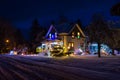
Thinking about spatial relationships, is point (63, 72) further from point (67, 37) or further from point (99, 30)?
point (67, 37)

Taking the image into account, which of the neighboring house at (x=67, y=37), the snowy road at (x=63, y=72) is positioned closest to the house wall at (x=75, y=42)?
the neighboring house at (x=67, y=37)

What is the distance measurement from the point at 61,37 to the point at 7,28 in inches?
1541

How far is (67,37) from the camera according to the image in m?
75.3

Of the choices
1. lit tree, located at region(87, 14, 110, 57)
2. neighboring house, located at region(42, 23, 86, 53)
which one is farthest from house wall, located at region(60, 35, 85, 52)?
lit tree, located at region(87, 14, 110, 57)

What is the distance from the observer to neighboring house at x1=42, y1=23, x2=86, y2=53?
75.0 meters

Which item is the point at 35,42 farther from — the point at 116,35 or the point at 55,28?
the point at 116,35

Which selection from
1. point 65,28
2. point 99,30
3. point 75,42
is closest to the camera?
point 99,30

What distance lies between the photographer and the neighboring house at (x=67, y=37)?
7500 centimetres

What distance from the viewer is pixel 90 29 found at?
53.8 metres

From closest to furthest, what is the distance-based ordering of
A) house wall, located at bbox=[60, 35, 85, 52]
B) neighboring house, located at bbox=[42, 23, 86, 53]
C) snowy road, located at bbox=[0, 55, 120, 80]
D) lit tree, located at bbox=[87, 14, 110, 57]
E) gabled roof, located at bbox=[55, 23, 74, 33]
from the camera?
snowy road, located at bbox=[0, 55, 120, 80] < lit tree, located at bbox=[87, 14, 110, 57] < house wall, located at bbox=[60, 35, 85, 52] < neighboring house, located at bbox=[42, 23, 86, 53] < gabled roof, located at bbox=[55, 23, 74, 33]

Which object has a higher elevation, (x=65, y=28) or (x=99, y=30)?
(x=65, y=28)

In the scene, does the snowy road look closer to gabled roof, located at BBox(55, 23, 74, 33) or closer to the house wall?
the house wall

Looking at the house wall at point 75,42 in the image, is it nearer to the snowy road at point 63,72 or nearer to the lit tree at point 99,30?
the lit tree at point 99,30

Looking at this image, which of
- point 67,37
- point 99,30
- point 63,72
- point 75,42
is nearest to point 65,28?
point 67,37
